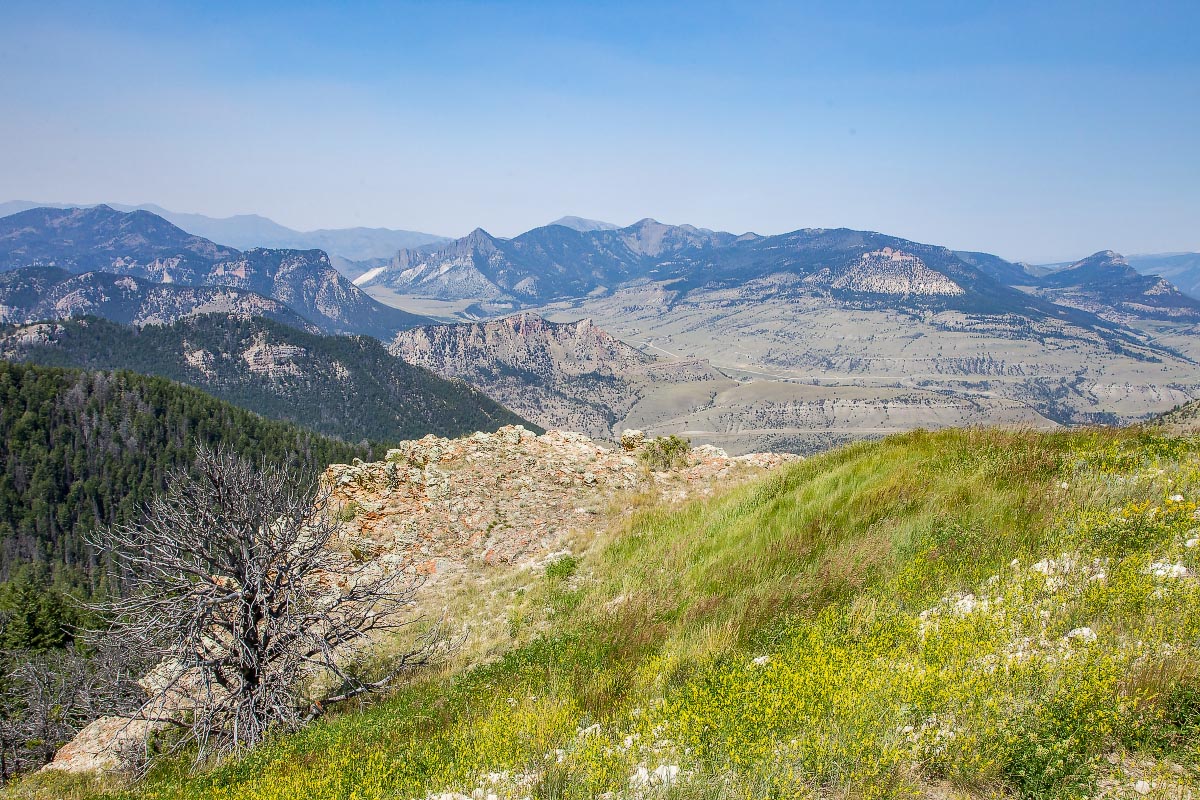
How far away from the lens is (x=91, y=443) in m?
165

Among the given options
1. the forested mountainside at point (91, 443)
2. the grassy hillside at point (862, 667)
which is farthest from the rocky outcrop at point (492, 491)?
the forested mountainside at point (91, 443)

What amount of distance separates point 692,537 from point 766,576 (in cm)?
306

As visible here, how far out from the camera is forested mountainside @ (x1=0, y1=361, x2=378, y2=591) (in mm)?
146125

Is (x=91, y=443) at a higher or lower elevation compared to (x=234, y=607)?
lower

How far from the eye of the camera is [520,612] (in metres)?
10.9

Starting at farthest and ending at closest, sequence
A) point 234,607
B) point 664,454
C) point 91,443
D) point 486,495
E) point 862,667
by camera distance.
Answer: point 91,443
point 664,454
point 486,495
point 234,607
point 862,667

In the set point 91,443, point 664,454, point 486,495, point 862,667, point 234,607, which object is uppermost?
point 862,667

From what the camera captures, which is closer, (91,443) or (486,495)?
(486,495)

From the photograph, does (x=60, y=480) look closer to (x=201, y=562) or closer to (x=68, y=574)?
(x=68, y=574)

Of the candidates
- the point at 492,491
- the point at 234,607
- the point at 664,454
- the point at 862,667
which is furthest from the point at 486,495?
the point at 862,667

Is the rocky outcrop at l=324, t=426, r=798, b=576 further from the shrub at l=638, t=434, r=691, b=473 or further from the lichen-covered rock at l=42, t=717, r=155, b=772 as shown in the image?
the lichen-covered rock at l=42, t=717, r=155, b=772

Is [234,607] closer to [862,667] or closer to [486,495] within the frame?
[486,495]

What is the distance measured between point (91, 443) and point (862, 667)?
217962 millimetres

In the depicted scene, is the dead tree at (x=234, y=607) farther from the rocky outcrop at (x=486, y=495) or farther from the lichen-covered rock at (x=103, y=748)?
the rocky outcrop at (x=486, y=495)
